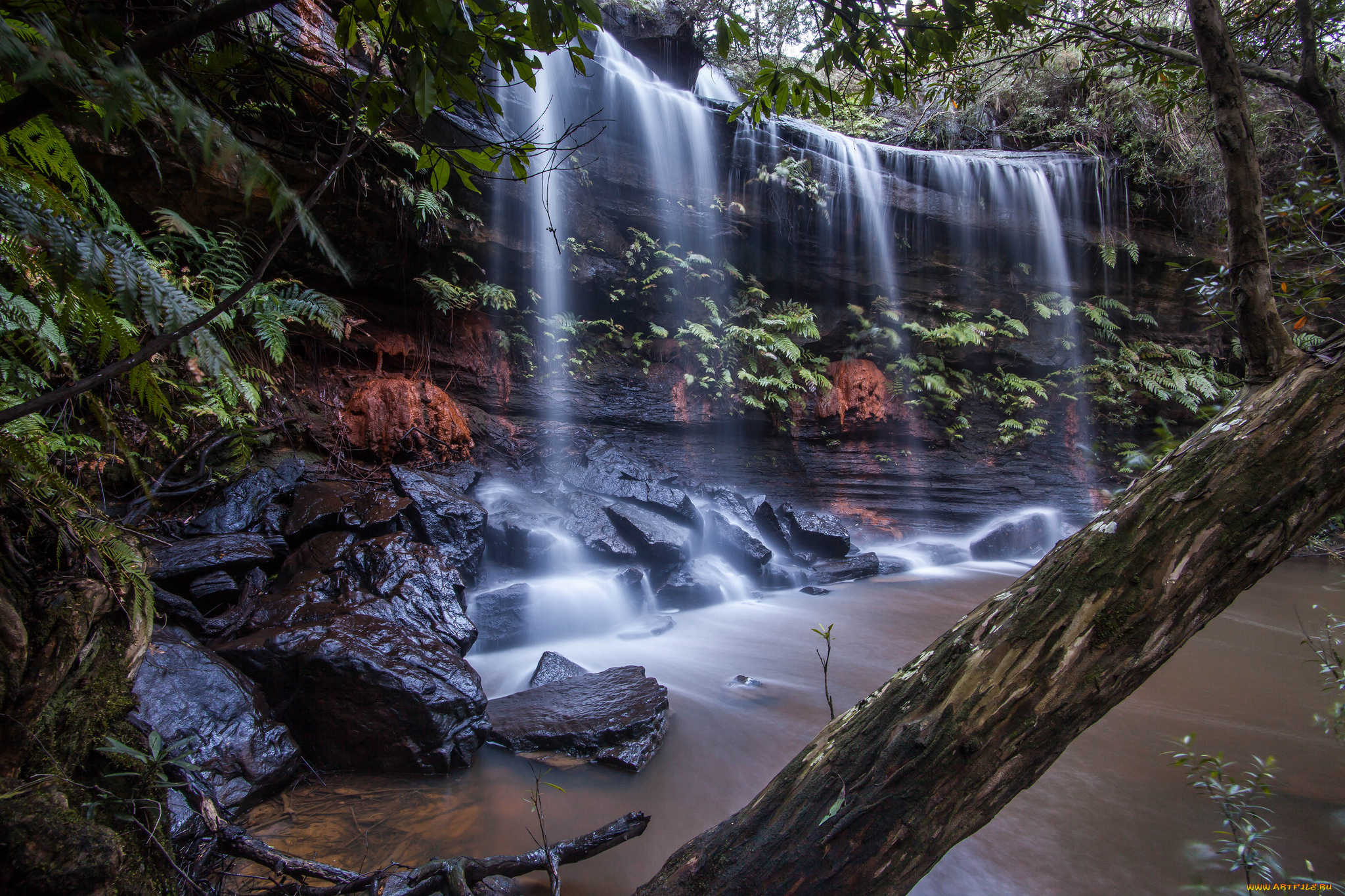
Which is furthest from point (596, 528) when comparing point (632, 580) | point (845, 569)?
point (845, 569)

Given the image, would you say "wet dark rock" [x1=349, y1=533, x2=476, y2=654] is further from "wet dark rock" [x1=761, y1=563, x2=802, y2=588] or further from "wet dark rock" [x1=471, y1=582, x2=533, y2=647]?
"wet dark rock" [x1=761, y1=563, x2=802, y2=588]

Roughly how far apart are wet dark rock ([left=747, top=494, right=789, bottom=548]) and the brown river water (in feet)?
10.7

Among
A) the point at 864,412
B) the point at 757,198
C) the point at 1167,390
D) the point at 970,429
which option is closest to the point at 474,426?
the point at 757,198

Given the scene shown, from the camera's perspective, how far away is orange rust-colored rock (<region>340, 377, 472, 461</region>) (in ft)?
21.9

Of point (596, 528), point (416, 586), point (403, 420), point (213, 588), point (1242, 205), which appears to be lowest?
point (596, 528)

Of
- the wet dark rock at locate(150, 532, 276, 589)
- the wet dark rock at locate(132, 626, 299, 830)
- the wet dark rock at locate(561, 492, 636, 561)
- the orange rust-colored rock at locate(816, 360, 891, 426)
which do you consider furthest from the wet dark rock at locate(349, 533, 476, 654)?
the orange rust-colored rock at locate(816, 360, 891, 426)

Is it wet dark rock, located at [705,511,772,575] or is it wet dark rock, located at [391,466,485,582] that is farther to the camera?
wet dark rock, located at [705,511,772,575]

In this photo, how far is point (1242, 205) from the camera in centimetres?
165

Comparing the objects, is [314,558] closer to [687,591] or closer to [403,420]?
[403,420]

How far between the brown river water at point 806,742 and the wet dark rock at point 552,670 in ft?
0.87

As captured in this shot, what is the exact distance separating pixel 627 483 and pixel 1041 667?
678 cm

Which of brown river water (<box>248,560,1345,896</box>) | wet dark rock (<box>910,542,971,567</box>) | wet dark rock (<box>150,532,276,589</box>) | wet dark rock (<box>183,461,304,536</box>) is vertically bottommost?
wet dark rock (<box>910,542,971,567</box>)

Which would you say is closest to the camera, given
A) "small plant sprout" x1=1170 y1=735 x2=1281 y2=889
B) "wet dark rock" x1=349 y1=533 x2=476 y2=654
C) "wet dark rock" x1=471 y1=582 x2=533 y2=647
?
"small plant sprout" x1=1170 y1=735 x2=1281 y2=889

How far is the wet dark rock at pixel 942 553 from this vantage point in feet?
29.0
